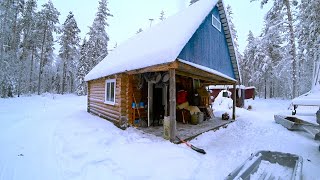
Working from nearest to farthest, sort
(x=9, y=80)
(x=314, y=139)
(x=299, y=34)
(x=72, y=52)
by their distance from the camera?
(x=314, y=139), (x=299, y=34), (x=9, y=80), (x=72, y=52)

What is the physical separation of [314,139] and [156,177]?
7.31 m

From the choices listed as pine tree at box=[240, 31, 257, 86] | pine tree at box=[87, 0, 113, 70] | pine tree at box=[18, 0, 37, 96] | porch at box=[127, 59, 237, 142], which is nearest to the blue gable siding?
porch at box=[127, 59, 237, 142]

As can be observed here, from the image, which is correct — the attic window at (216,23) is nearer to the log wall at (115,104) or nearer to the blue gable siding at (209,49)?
the blue gable siding at (209,49)

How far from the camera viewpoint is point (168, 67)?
6852 mm

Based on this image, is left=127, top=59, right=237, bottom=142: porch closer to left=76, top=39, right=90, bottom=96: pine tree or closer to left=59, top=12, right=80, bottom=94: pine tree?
left=76, top=39, right=90, bottom=96: pine tree

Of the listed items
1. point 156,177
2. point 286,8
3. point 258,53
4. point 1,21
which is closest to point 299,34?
point 286,8

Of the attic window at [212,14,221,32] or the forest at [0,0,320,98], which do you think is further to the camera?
the forest at [0,0,320,98]

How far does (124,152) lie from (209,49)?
617cm

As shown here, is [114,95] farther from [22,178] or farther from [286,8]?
[286,8]

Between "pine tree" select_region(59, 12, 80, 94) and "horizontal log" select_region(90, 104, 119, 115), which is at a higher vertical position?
"pine tree" select_region(59, 12, 80, 94)

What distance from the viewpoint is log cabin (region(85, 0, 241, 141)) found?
717 centimetres

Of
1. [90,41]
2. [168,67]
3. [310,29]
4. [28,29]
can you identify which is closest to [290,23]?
[310,29]

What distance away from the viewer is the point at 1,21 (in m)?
20.5

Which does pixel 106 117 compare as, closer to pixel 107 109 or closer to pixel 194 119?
pixel 107 109
